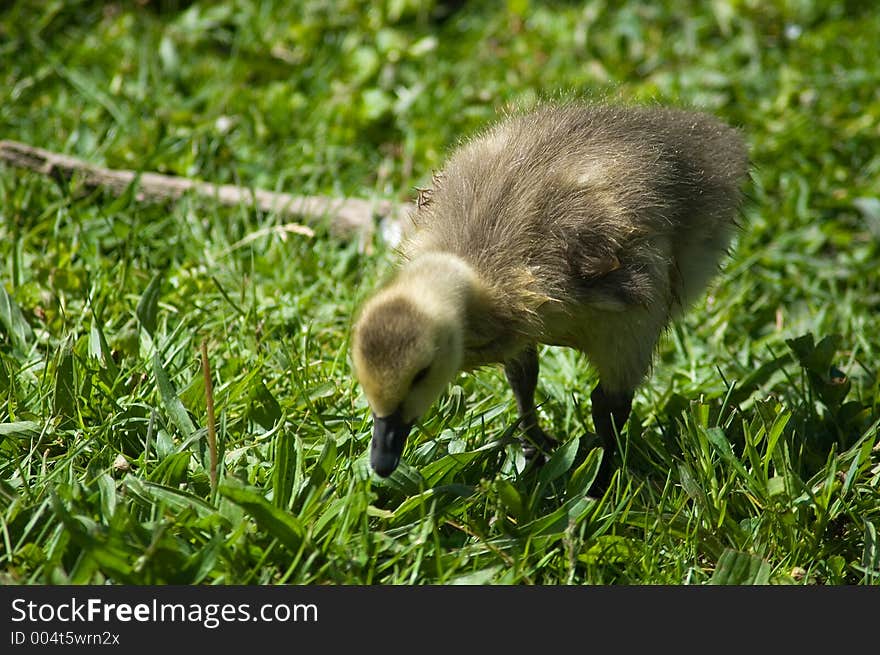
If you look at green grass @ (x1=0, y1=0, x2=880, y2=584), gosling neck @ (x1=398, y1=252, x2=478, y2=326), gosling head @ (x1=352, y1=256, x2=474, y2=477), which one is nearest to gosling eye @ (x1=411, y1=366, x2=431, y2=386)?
gosling head @ (x1=352, y1=256, x2=474, y2=477)

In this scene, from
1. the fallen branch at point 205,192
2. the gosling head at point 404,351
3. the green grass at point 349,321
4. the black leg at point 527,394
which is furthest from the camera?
the fallen branch at point 205,192

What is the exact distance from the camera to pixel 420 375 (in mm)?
2463

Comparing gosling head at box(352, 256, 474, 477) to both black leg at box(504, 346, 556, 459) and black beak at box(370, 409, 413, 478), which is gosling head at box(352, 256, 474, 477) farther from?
black leg at box(504, 346, 556, 459)

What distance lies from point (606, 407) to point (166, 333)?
1.40 meters

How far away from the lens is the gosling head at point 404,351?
238cm

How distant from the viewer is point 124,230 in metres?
4.00

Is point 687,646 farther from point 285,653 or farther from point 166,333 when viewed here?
point 166,333

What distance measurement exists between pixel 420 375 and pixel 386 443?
175mm

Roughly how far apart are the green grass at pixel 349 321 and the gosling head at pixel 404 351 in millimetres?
227

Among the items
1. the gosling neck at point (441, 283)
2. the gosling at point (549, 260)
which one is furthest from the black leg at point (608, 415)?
the gosling neck at point (441, 283)

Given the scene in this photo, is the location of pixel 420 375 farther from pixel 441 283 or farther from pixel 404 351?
pixel 441 283

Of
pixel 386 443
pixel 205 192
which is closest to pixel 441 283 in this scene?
pixel 386 443

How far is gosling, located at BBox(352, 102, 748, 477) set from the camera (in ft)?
8.13

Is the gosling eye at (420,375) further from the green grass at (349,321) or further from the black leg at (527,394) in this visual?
the black leg at (527,394)
